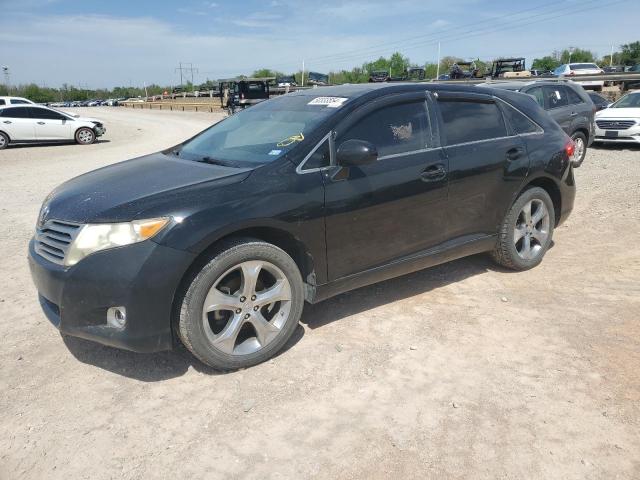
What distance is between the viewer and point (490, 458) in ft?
8.01

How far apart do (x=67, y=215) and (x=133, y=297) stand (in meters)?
0.73

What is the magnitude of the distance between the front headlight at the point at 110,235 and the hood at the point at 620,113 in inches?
505

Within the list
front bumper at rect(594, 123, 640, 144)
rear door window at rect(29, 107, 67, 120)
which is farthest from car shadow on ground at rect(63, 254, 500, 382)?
rear door window at rect(29, 107, 67, 120)

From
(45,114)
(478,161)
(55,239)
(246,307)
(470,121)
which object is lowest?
(246,307)

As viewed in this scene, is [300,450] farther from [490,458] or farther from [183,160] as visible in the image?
[183,160]

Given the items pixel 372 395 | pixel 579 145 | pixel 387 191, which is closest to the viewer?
pixel 372 395

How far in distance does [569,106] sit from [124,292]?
10521 mm

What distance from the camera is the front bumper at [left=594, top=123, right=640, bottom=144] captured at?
39.9ft

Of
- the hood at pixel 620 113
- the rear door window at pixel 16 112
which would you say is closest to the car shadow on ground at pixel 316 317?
the hood at pixel 620 113

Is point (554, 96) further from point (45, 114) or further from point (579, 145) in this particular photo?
point (45, 114)

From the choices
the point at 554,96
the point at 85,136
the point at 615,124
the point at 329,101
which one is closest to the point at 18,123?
the point at 85,136

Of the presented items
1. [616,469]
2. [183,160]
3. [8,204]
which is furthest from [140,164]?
[8,204]

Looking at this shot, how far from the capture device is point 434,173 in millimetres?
3889

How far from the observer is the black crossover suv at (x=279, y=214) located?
2844 mm
